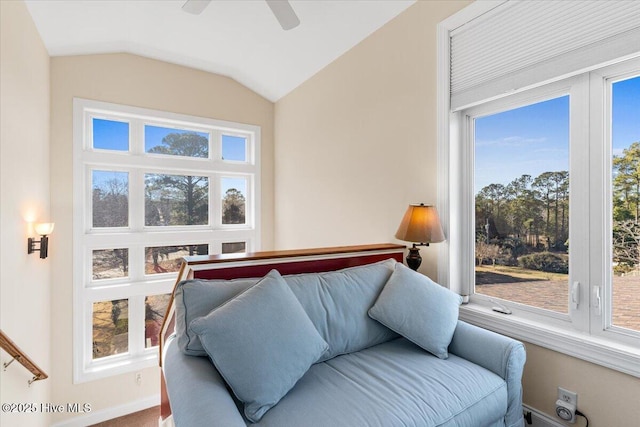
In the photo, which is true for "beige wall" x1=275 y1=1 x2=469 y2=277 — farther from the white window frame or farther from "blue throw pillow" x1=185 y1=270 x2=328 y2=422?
"blue throw pillow" x1=185 y1=270 x2=328 y2=422

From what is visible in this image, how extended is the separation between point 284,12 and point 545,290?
2.29 m

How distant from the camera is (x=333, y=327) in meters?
1.71

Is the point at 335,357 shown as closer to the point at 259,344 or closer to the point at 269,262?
the point at 259,344

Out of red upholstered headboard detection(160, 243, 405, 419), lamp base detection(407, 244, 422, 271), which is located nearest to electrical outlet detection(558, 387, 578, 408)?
lamp base detection(407, 244, 422, 271)

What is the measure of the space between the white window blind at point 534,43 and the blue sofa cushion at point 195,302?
6.25 feet

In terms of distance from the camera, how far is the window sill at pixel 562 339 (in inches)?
57.8

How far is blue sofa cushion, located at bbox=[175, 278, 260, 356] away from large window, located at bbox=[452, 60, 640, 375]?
159 centimetres

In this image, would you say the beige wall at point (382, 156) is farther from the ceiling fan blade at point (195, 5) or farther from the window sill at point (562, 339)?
the ceiling fan blade at point (195, 5)

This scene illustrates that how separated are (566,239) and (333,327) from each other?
140 cm

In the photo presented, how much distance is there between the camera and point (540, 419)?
176 centimetres

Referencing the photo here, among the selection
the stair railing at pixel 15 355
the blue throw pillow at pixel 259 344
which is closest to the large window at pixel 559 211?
the blue throw pillow at pixel 259 344

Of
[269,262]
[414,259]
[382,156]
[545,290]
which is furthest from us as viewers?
[382,156]

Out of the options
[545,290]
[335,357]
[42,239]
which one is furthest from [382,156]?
[42,239]

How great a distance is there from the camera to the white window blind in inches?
58.1
